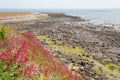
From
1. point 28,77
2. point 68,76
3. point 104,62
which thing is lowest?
point 104,62

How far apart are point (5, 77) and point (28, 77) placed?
0.81 meters

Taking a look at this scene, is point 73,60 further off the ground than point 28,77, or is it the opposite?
point 28,77

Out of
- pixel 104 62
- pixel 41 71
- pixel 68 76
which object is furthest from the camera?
pixel 104 62

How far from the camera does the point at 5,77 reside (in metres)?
6.36

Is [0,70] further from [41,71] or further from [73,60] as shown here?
[73,60]

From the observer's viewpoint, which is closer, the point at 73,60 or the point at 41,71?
the point at 41,71

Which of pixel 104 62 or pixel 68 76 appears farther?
pixel 104 62

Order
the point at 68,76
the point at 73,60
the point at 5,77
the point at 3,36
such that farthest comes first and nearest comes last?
the point at 73,60 → the point at 3,36 → the point at 68,76 → the point at 5,77

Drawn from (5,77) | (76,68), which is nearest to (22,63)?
(5,77)

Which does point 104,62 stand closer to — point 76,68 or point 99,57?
A: point 99,57

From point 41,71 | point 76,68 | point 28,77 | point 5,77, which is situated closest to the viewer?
point 5,77

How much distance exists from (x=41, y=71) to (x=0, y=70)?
2.65m

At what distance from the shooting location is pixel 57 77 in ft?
30.2

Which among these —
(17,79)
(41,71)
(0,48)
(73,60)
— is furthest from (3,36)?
(73,60)
